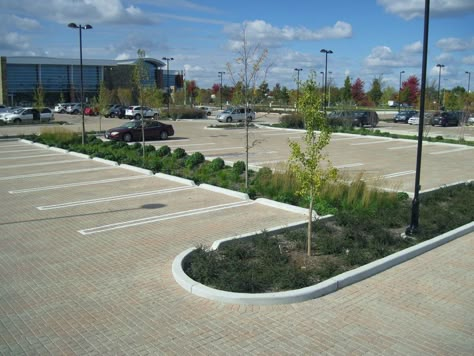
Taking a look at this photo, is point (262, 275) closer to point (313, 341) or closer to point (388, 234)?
point (313, 341)

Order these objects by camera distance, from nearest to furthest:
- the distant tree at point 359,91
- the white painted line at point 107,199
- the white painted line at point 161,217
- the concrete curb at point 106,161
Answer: the white painted line at point 161,217 → the white painted line at point 107,199 → the concrete curb at point 106,161 → the distant tree at point 359,91

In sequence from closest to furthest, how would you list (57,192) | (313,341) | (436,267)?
→ 1. (313,341)
2. (436,267)
3. (57,192)

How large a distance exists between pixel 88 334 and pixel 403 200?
9072mm

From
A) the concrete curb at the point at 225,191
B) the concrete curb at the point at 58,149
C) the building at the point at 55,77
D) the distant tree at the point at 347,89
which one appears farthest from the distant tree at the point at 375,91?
the concrete curb at the point at 225,191

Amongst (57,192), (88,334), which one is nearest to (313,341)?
(88,334)

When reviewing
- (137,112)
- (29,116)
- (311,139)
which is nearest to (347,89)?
(137,112)

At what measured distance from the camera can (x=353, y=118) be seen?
40906mm

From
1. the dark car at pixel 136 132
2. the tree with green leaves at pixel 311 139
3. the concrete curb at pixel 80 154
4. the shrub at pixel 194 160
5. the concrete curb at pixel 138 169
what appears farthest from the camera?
the dark car at pixel 136 132

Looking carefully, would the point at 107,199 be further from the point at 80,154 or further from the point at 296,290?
the point at 80,154

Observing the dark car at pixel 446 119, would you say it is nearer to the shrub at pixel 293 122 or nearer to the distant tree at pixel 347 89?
the shrub at pixel 293 122

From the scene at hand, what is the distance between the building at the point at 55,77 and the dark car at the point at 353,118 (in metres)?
47.3

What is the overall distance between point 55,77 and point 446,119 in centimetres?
7245

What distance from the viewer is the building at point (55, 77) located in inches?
3396

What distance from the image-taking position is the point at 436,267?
25.4 ft
